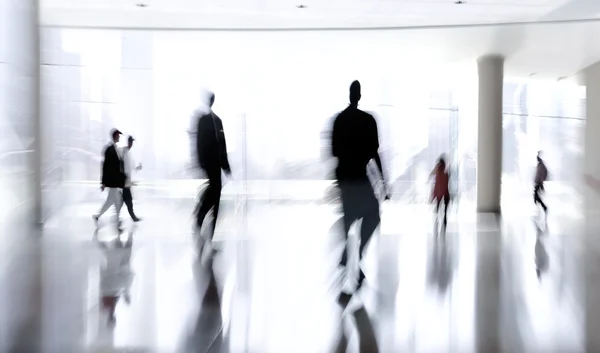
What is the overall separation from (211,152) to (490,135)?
856cm

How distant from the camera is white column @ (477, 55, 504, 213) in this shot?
1199 centimetres

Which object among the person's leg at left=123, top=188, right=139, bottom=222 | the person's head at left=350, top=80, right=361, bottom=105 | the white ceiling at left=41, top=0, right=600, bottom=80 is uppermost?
the white ceiling at left=41, top=0, right=600, bottom=80

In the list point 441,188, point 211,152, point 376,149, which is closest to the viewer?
point 376,149

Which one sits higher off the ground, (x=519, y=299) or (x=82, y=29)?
(x=82, y=29)

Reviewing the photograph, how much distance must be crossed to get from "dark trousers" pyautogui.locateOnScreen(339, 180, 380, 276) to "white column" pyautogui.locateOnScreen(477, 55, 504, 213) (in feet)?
28.2

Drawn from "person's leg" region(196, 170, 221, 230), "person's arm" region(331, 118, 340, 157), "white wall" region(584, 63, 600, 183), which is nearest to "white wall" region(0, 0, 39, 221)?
"person's leg" region(196, 170, 221, 230)

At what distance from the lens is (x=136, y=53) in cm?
1035

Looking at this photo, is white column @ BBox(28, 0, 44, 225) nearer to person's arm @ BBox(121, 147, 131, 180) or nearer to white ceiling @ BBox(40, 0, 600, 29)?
white ceiling @ BBox(40, 0, 600, 29)

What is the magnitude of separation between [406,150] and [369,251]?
8292 mm

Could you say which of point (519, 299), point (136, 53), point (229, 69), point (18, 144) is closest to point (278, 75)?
point (229, 69)

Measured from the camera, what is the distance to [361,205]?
13.2ft

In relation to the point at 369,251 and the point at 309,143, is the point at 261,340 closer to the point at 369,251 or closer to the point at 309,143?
the point at 369,251

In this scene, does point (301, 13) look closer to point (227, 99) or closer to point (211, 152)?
point (227, 99)

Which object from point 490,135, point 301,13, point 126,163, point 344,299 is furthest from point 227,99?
point 344,299
